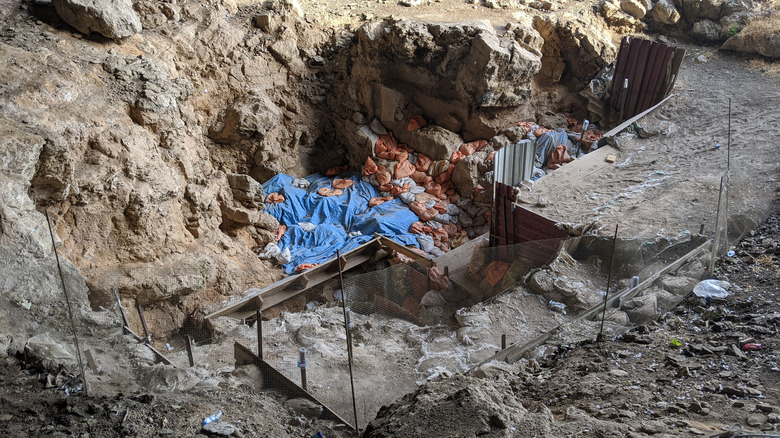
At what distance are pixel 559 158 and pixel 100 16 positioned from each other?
8.24 m

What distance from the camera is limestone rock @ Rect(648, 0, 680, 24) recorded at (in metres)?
13.8

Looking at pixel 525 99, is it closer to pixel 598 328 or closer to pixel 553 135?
pixel 553 135

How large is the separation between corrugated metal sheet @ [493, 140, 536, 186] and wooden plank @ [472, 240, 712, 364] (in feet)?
10.8

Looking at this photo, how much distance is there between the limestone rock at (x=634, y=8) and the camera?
13789 millimetres

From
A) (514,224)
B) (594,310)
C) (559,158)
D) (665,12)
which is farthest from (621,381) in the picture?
(665,12)

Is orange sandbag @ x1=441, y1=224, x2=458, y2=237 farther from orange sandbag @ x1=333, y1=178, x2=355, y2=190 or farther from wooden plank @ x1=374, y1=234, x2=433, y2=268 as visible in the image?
orange sandbag @ x1=333, y1=178, x2=355, y2=190

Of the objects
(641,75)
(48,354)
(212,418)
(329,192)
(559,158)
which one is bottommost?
(329,192)

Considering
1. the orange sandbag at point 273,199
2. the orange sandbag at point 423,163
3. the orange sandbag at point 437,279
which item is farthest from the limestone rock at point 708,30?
the orange sandbag at point 273,199

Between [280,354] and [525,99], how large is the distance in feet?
25.8

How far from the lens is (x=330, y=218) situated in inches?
450

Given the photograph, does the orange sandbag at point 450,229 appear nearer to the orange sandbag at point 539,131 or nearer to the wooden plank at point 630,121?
the orange sandbag at point 539,131

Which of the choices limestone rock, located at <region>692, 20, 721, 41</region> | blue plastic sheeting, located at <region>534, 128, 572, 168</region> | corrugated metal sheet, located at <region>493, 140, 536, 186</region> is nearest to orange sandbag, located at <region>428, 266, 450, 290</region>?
corrugated metal sheet, located at <region>493, 140, 536, 186</region>

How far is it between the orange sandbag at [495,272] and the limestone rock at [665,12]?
910cm

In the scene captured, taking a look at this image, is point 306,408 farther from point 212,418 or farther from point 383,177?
point 383,177
